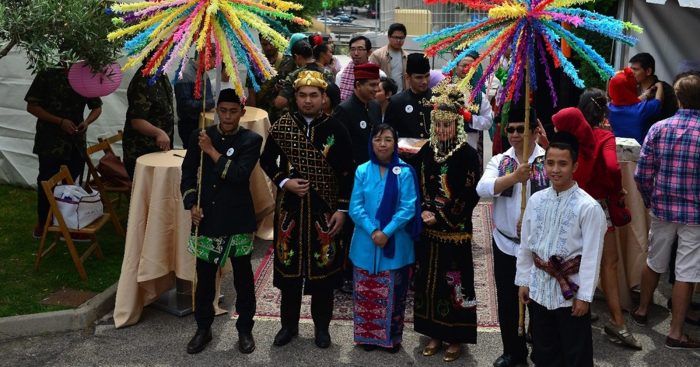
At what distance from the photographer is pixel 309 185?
5.65 meters

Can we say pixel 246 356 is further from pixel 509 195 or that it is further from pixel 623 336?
pixel 623 336

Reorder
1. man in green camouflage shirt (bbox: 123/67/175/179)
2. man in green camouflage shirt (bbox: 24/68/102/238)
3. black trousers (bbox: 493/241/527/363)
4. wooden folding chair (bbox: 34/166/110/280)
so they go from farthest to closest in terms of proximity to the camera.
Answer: man in green camouflage shirt (bbox: 24/68/102/238)
man in green camouflage shirt (bbox: 123/67/175/179)
wooden folding chair (bbox: 34/166/110/280)
black trousers (bbox: 493/241/527/363)

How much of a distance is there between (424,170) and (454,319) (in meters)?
1.00

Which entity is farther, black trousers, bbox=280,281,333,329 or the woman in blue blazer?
black trousers, bbox=280,281,333,329

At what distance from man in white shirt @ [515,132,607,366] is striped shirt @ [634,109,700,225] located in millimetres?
1469

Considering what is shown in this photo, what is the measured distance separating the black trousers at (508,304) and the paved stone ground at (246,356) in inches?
8.9

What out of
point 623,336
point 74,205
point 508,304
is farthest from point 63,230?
point 623,336

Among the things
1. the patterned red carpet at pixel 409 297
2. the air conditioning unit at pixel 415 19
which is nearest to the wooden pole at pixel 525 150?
the patterned red carpet at pixel 409 297

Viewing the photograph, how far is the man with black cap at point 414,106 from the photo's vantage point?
22.7 feet

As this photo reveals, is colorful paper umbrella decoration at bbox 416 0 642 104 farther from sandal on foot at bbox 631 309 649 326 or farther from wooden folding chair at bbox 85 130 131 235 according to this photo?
wooden folding chair at bbox 85 130 131 235

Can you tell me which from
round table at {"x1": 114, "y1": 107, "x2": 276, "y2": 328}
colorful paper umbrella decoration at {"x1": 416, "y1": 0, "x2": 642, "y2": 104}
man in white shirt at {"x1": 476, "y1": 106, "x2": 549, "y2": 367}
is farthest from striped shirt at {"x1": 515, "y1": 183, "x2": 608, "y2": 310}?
round table at {"x1": 114, "y1": 107, "x2": 276, "y2": 328}

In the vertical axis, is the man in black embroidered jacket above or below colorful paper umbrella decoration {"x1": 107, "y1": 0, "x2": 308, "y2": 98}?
below

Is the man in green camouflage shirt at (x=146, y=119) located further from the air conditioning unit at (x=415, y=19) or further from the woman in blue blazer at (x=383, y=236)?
the air conditioning unit at (x=415, y=19)

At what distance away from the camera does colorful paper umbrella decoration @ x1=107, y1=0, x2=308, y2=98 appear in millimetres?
5016
